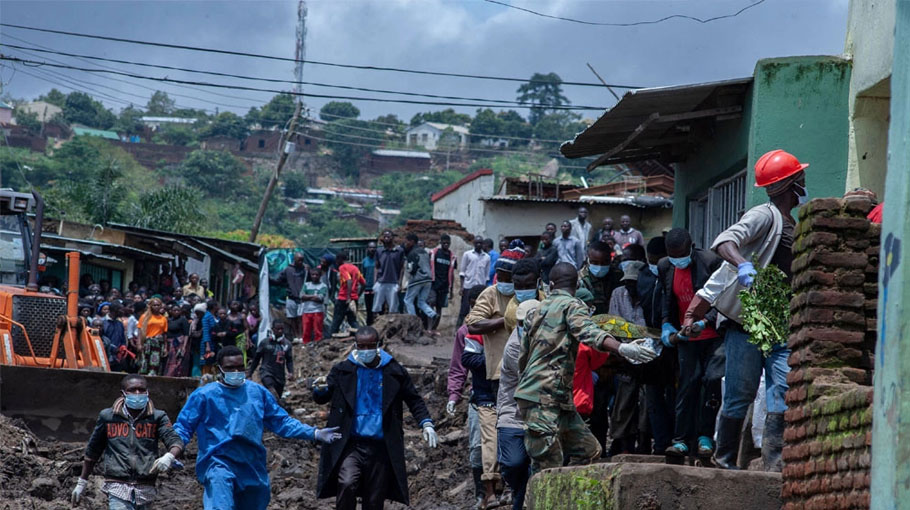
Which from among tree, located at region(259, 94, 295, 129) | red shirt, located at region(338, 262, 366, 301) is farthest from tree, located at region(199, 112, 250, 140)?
red shirt, located at region(338, 262, 366, 301)

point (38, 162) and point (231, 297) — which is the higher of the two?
point (38, 162)

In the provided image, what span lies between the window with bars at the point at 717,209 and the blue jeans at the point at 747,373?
4.92 meters

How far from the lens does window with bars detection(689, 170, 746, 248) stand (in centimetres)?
1218

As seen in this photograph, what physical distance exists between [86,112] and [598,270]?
360ft

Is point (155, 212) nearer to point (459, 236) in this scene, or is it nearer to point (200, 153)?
point (459, 236)

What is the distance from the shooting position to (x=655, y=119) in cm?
1222

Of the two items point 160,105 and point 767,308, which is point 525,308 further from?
point 160,105

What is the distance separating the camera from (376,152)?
322 ft

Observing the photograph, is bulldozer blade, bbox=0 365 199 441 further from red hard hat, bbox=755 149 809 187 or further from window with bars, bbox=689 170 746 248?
red hard hat, bbox=755 149 809 187

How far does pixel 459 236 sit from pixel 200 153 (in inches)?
2305

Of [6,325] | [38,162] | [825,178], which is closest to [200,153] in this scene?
[38,162]

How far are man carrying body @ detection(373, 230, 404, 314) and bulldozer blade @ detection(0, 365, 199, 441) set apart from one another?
850 centimetres

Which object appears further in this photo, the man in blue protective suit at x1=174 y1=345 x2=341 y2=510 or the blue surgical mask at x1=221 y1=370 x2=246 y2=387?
the blue surgical mask at x1=221 y1=370 x2=246 y2=387

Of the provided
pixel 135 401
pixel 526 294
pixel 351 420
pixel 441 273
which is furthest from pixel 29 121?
pixel 526 294
